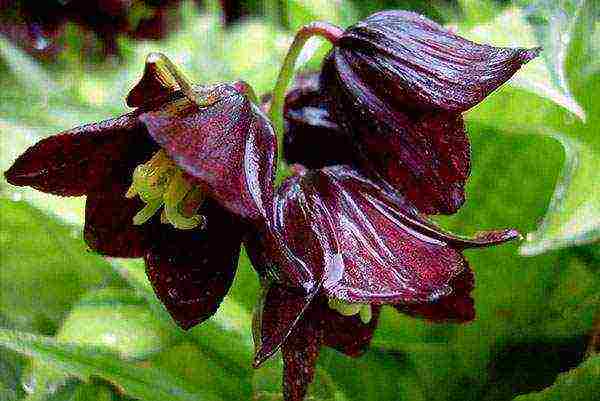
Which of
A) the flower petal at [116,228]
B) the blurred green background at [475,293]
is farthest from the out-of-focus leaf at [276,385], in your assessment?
the flower petal at [116,228]

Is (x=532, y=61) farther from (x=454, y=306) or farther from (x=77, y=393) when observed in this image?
(x=77, y=393)

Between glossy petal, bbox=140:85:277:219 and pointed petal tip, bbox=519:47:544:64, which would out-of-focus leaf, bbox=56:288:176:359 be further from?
pointed petal tip, bbox=519:47:544:64

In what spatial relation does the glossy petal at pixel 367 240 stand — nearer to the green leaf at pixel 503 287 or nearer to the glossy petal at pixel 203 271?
the glossy petal at pixel 203 271

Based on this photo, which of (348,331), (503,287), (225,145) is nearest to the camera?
(225,145)

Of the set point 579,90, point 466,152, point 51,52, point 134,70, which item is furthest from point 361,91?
point 51,52

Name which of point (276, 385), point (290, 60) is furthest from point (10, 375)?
point (290, 60)

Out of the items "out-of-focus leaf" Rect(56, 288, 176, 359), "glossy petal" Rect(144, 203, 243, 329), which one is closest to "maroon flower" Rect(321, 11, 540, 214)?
"glossy petal" Rect(144, 203, 243, 329)

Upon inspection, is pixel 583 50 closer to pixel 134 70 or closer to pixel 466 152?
pixel 466 152
